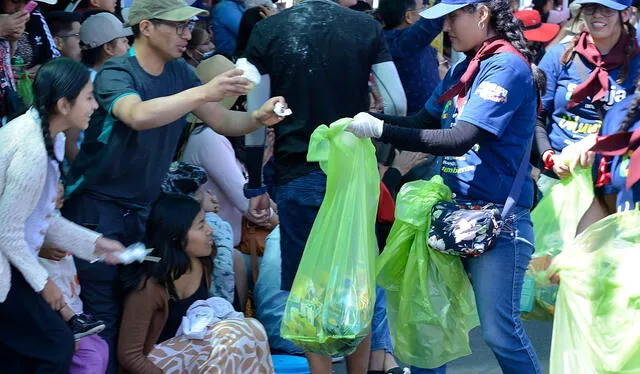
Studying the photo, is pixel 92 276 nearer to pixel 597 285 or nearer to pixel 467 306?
pixel 467 306

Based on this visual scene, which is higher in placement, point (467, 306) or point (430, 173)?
point (467, 306)

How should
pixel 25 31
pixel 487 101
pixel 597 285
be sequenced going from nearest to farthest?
pixel 597 285 → pixel 487 101 → pixel 25 31

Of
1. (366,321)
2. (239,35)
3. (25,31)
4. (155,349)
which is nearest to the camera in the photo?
(366,321)

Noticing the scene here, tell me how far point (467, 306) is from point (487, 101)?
98 cm

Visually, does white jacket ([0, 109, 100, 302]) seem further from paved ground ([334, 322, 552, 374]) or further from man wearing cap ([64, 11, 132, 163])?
paved ground ([334, 322, 552, 374])

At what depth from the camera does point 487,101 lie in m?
4.81

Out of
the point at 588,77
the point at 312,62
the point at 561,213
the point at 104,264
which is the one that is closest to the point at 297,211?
the point at 312,62

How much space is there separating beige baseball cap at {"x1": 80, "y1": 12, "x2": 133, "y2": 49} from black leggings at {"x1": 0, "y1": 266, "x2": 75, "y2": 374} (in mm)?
2274

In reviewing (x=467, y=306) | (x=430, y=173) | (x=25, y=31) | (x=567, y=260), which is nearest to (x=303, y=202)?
(x=467, y=306)

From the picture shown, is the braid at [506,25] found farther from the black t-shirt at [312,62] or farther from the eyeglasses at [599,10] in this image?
the eyeglasses at [599,10]

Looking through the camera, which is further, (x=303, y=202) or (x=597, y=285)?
(x=303, y=202)

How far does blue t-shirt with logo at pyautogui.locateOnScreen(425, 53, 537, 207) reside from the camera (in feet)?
15.8

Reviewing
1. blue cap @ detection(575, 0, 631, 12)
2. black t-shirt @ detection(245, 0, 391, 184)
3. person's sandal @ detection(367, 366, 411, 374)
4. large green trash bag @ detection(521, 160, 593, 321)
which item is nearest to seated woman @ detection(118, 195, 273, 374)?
black t-shirt @ detection(245, 0, 391, 184)

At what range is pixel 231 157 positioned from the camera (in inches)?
264
